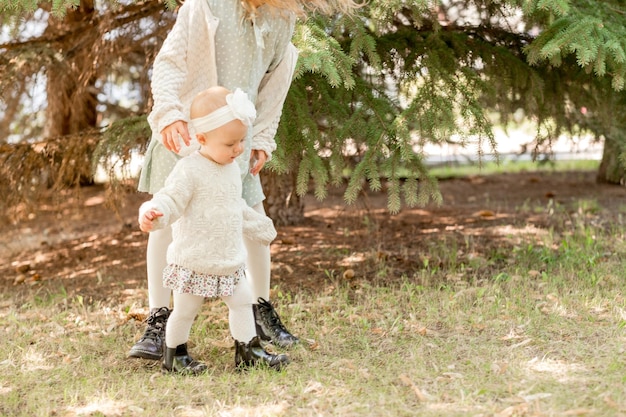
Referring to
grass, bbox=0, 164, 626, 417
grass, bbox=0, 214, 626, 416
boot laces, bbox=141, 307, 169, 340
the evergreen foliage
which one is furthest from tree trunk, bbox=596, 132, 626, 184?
boot laces, bbox=141, 307, 169, 340

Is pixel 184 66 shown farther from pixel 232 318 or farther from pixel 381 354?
pixel 381 354

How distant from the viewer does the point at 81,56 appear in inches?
220

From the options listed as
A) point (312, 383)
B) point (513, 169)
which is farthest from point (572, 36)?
point (513, 169)

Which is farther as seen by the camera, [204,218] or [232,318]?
[232,318]

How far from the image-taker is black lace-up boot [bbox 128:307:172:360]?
3.44 m

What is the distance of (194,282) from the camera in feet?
10.3

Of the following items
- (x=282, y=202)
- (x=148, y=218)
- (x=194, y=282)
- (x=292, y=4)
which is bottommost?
(x=194, y=282)

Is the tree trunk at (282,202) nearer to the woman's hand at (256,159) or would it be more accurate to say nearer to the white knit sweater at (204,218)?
the woman's hand at (256,159)

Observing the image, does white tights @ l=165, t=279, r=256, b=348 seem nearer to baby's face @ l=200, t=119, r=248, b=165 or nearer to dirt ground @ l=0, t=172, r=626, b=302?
baby's face @ l=200, t=119, r=248, b=165

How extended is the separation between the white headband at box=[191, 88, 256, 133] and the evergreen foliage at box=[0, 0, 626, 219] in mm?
780

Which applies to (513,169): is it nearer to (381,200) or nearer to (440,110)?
(381,200)

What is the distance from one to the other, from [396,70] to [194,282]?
7.27 ft

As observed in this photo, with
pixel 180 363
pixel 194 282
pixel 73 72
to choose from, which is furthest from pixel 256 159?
pixel 73 72

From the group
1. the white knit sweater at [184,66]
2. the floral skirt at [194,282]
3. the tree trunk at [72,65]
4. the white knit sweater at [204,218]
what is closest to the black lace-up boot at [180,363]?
the floral skirt at [194,282]
